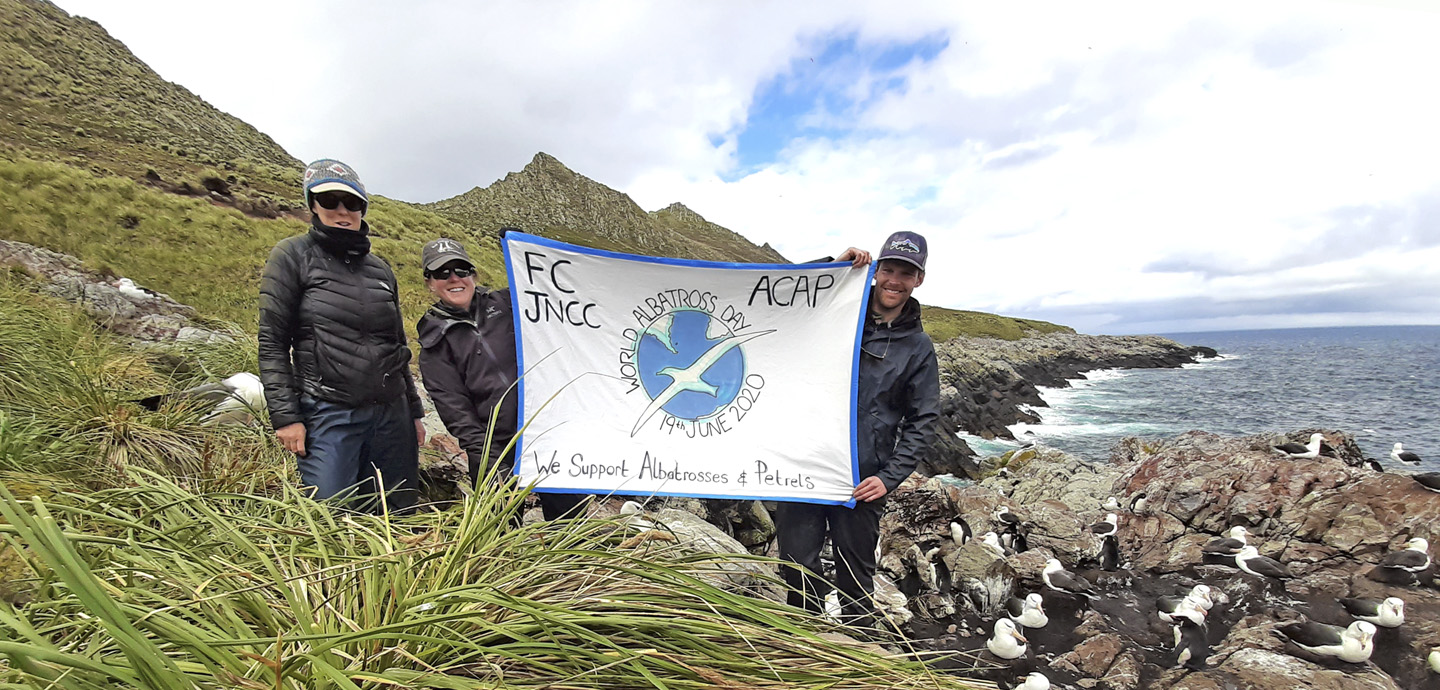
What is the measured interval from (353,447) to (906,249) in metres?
3.56


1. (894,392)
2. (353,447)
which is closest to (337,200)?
(353,447)

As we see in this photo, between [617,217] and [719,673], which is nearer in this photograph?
[719,673]

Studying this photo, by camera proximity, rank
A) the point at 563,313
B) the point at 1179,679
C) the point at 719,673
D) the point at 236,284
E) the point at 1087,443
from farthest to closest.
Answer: the point at 1087,443 < the point at 236,284 < the point at 1179,679 < the point at 563,313 < the point at 719,673

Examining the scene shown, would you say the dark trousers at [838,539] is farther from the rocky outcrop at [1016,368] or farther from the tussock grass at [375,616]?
the rocky outcrop at [1016,368]

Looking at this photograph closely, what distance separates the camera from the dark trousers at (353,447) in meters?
3.05

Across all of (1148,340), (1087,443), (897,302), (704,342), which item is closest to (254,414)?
(704,342)

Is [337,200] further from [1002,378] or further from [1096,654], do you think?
[1002,378]

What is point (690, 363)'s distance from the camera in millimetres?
3570

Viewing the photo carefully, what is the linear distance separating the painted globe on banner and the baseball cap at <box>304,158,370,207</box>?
Result: 1.84 meters

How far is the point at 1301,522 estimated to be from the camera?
6.60 metres

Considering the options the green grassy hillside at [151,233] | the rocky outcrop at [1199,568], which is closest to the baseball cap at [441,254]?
the rocky outcrop at [1199,568]

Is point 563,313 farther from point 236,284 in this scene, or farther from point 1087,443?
point 1087,443

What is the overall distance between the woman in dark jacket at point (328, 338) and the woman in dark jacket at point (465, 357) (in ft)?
0.90

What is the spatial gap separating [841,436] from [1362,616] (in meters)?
5.57
